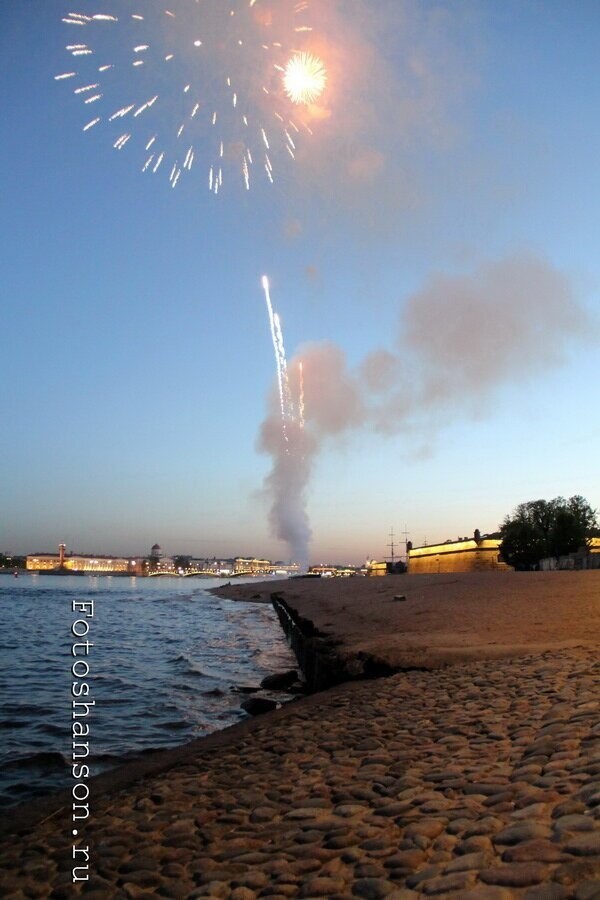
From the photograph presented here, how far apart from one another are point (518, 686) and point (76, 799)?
628cm

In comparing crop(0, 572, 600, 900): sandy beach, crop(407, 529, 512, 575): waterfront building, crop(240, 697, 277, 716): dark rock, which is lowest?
crop(407, 529, 512, 575): waterfront building

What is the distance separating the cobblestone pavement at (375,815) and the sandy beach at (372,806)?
0.02 m

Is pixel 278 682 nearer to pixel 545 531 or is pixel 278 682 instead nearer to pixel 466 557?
pixel 545 531

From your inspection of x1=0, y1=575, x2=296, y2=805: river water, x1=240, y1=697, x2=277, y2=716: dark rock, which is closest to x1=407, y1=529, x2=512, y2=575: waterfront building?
x1=0, y1=575, x2=296, y2=805: river water

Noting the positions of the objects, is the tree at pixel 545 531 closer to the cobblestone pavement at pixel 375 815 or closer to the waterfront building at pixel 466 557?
the waterfront building at pixel 466 557

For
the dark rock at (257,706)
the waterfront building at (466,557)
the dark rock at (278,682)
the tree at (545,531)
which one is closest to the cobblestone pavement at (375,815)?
the dark rock at (257,706)

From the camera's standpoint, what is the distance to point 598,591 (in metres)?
26.1

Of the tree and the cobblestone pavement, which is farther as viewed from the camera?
the tree

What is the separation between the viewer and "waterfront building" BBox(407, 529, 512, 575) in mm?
113006

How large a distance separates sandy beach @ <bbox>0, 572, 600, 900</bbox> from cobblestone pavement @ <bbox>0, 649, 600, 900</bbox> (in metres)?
0.02

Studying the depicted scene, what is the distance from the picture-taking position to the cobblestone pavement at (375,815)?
3846 millimetres

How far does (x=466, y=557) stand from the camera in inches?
4702

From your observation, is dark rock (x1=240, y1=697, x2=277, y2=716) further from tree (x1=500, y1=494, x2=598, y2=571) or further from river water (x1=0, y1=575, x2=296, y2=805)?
tree (x1=500, y1=494, x2=598, y2=571)

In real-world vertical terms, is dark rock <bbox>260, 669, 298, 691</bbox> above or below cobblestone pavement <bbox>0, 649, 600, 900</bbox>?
below
